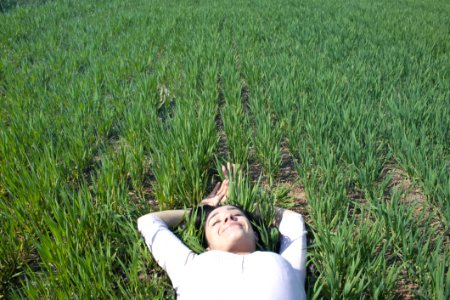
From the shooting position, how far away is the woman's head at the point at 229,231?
1361 mm

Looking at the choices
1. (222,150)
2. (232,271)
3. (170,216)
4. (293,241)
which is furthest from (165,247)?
(222,150)

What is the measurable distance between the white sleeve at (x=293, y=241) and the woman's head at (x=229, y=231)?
0.44 ft

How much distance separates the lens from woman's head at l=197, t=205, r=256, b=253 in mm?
1361

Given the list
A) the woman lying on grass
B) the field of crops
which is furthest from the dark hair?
the field of crops

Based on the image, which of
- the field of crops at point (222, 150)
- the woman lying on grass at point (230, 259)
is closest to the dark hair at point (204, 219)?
the woman lying on grass at point (230, 259)

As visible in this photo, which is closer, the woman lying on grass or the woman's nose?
the woman lying on grass

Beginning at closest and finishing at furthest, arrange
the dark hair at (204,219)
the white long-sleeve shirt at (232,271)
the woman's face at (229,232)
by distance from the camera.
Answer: the white long-sleeve shirt at (232,271) < the woman's face at (229,232) < the dark hair at (204,219)

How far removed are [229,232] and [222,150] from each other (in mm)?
1201

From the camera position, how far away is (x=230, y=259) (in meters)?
1.28

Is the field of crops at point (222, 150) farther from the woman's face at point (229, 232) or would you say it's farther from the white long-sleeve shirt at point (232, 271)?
the woman's face at point (229, 232)

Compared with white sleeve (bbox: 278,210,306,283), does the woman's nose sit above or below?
above

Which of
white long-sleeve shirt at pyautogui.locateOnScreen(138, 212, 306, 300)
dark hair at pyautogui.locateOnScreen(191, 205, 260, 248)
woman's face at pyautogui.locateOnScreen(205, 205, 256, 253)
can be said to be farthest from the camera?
dark hair at pyautogui.locateOnScreen(191, 205, 260, 248)

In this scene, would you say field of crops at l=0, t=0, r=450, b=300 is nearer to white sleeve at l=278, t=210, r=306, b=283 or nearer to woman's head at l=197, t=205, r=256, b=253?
white sleeve at l=278, t=210, r=306, b=283

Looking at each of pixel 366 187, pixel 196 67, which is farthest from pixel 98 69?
pixel 366 187
